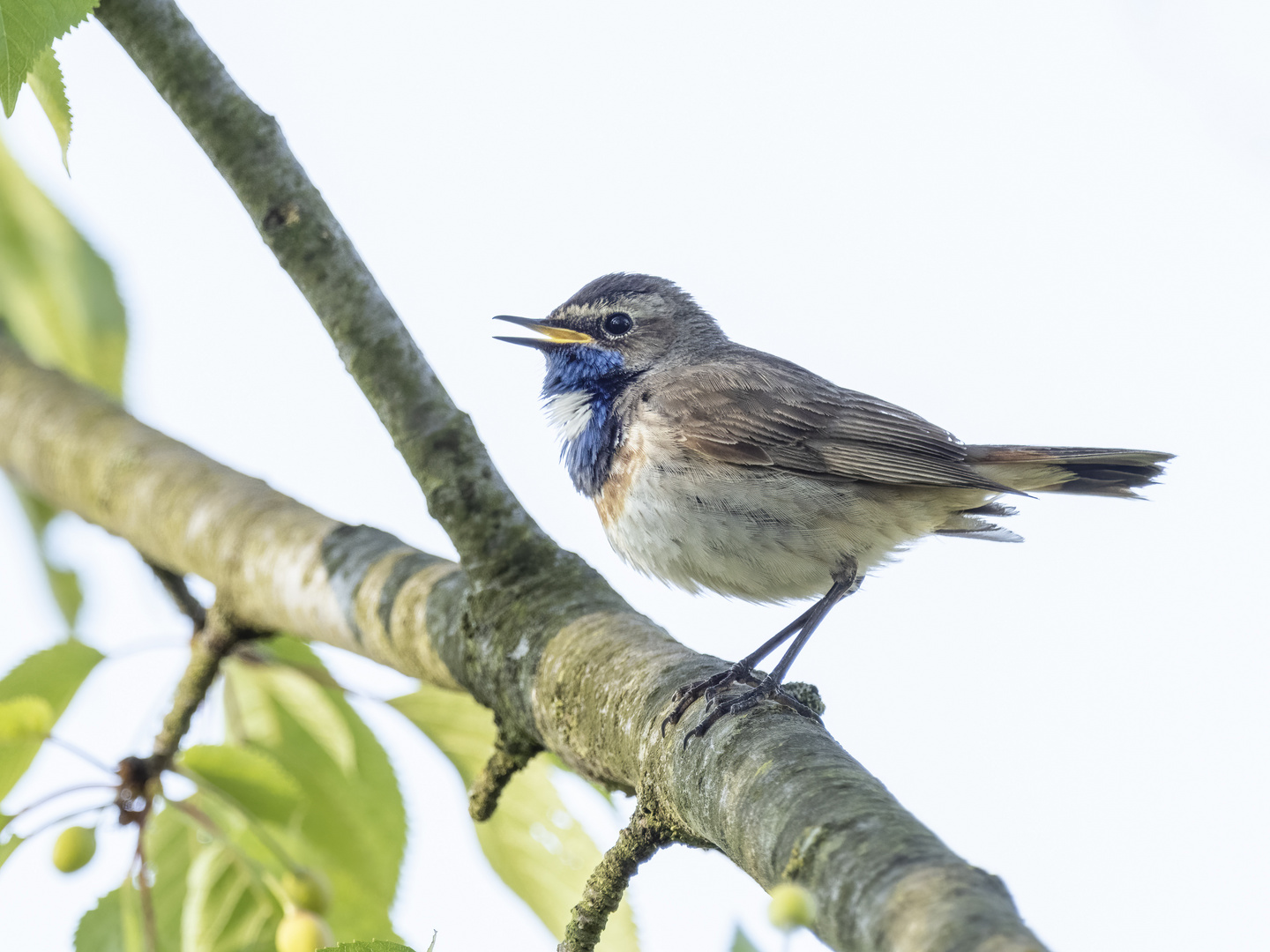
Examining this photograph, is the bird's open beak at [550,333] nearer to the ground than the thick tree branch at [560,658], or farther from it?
farther from it

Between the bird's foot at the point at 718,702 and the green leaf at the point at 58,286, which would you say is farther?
the green leaf at the point at 58,286

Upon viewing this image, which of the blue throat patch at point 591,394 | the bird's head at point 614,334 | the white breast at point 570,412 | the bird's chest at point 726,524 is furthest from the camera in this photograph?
the bird's head at point 614,334

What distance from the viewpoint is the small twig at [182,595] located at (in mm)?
5008

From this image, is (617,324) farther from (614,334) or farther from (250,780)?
(250,780)

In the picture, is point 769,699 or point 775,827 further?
point 769,699

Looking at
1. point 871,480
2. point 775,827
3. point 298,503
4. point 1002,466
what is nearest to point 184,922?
point 298,503

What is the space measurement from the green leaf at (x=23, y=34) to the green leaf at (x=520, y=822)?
8.49ft

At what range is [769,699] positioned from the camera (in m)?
3.33

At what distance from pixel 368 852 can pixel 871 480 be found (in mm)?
2563

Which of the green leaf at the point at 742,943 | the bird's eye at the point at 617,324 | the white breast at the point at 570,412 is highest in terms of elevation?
the bird's eye at the point at 617,324

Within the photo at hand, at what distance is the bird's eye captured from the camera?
643 cm

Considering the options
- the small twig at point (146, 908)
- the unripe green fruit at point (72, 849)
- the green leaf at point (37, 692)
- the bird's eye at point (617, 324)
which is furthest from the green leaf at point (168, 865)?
the bird's eye at point (617, 324)

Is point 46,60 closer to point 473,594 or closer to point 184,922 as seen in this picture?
point 473,594

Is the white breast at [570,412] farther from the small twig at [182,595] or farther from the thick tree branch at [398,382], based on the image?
the small twig at [182,595]
